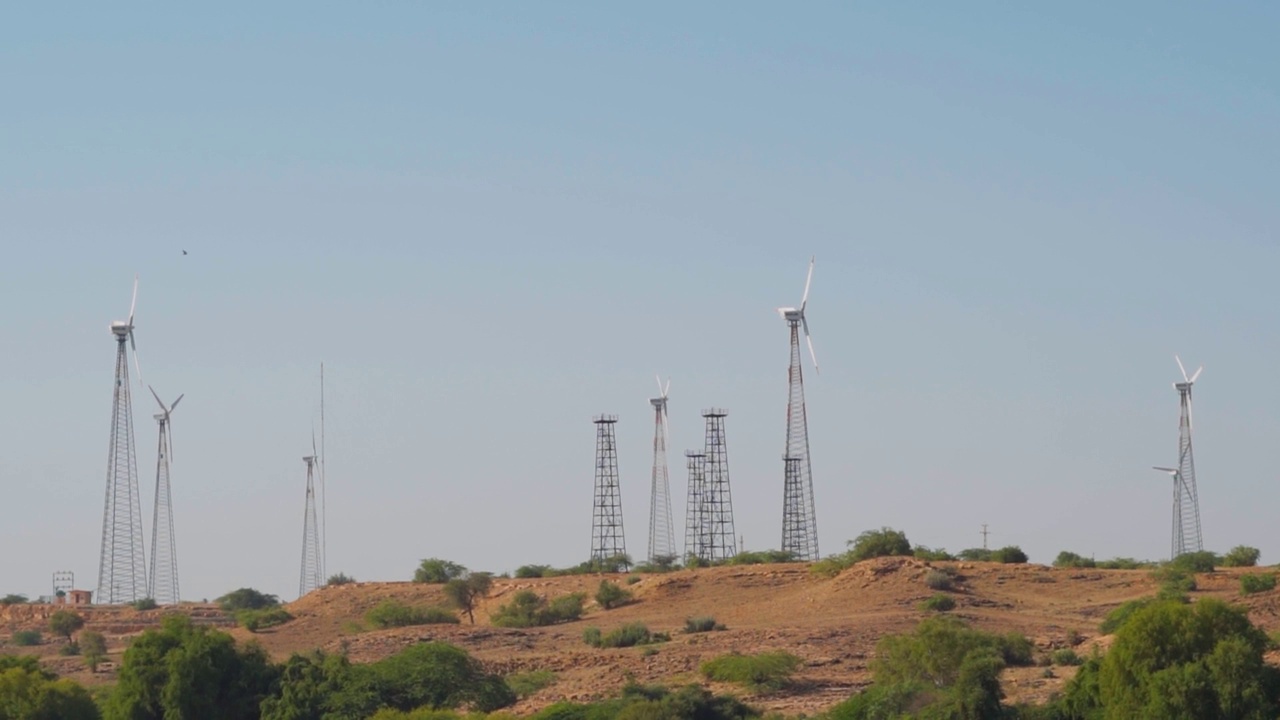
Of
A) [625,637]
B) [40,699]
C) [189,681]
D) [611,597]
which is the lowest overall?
[40,699]

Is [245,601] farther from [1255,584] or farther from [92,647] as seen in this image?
[1255,584]

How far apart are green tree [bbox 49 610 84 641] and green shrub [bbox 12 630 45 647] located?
0.85m

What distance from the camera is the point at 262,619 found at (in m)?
98.0

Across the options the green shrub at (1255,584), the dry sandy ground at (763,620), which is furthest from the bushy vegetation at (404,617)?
the green shrub at (1255,584)

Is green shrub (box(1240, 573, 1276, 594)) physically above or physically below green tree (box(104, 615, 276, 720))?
above

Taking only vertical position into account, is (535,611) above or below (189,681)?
above

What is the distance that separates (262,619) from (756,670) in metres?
36.9

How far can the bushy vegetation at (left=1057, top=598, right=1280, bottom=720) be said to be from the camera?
185 ft

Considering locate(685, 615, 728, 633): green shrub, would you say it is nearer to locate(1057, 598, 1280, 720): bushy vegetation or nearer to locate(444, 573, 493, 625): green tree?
locate(444, 573, 493, 625): green tree

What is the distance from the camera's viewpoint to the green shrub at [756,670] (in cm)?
6850

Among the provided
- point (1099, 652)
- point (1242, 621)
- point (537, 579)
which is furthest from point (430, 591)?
point (1242, 621)

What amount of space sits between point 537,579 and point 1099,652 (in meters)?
44.3

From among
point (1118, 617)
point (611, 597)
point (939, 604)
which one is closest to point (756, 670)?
point (1118, 617)

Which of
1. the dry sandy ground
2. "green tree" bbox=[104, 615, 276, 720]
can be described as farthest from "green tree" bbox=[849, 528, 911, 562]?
"green tree" bbox=[104, 615, 276, 720]
